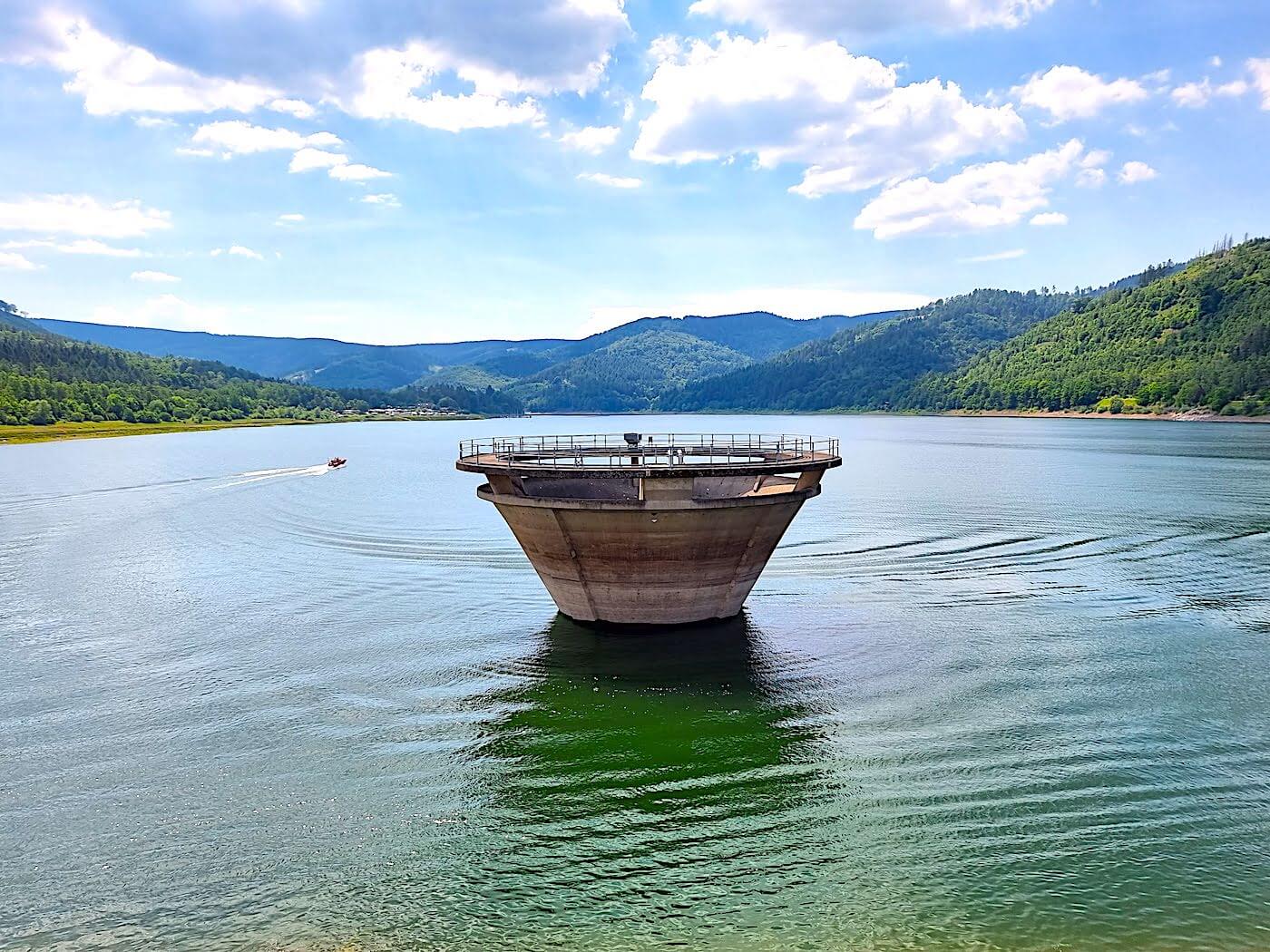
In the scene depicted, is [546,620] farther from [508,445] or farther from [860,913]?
[860,913]

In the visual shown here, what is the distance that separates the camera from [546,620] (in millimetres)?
28203

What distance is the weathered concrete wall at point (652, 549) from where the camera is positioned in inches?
957

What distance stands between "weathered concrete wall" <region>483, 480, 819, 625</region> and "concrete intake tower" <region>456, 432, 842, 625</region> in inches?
1.2

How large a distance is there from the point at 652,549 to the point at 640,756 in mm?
7654

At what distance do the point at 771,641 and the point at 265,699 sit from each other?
1312cm

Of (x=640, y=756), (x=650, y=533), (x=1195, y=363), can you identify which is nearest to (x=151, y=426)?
(x=650, y=533)

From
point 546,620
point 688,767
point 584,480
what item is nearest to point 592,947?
point 688,767

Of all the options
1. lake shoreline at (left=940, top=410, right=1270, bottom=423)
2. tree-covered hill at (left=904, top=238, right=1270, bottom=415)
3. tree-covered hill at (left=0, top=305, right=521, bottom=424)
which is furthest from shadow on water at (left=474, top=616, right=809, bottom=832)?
tree-covered hill at (left=904, top=238, right=1270, bottom=415)

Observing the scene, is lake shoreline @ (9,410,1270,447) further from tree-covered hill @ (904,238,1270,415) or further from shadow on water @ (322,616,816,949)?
shadow on water @ (322,616,816,949)

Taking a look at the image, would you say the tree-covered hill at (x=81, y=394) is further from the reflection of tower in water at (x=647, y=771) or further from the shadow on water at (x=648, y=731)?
the reflection of tower in water at (x=647, y=771)

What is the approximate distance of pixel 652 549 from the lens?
24.8m

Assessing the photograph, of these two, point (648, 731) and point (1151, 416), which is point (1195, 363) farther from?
point (648, 731)

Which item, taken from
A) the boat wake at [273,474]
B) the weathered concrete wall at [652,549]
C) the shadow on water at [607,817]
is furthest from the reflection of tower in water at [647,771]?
the boat wake at [273,474]

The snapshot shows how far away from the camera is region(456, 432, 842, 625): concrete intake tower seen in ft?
79.7
